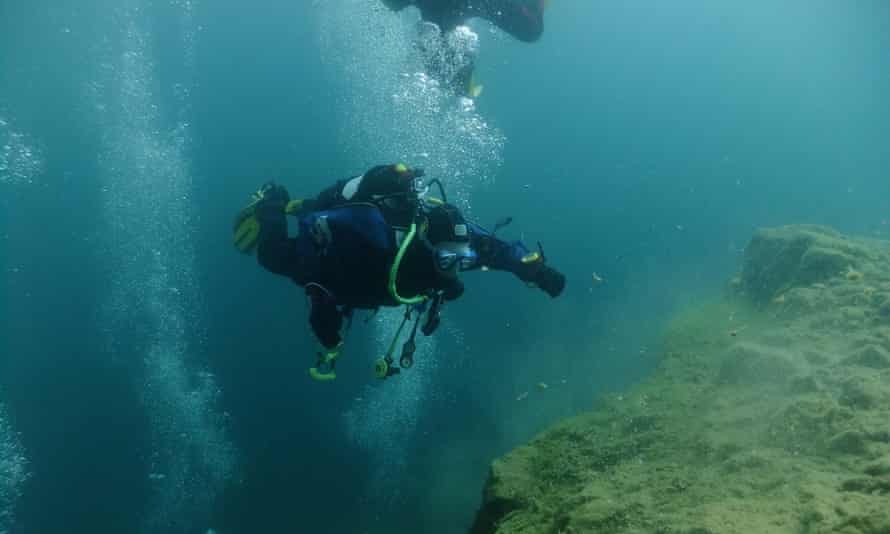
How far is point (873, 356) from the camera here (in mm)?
4273

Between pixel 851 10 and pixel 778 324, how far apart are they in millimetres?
41559

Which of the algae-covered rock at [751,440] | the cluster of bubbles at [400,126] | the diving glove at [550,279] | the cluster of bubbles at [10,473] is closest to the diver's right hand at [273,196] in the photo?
the diving glove at [550,279]

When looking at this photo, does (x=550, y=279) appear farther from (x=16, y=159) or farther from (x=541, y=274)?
(x=16, y=159)

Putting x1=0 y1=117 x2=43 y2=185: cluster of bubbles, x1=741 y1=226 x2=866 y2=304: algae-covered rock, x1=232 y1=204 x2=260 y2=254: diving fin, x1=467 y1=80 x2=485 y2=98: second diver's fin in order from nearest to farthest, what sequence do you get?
x1=232 y1=204 x2=260 y2=254: diving fin
x1=741 y1=226 x2=866 y2=304: algae-covered rock
x1=467 y1=80 x2=485 y2=98: second diver's fin
x1=0 y1=117 x2=43 y2=185: cluster of bubbles

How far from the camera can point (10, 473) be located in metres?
15.6

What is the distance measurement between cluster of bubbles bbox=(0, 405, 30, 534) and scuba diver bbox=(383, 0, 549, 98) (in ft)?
55.8

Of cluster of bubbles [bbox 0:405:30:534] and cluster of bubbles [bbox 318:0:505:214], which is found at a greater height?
cluster of bubbles [bbox 318:0:505:214]

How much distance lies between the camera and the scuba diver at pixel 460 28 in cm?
834

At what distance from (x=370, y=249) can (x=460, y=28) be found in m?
6.98

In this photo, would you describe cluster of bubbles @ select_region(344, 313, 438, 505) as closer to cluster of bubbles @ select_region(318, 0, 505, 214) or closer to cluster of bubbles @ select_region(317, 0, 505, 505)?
cluster of bubbles @ select_region(317, 0, 505, 505)

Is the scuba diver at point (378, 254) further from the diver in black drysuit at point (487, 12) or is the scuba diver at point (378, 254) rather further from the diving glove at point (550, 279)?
the diver in black drysuit at point (487, 12)

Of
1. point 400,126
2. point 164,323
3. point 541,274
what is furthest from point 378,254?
point 400,126

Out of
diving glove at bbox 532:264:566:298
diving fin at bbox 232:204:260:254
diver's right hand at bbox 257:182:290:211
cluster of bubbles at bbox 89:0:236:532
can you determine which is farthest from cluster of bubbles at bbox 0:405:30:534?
diving glove at bbox 532:264:566:298

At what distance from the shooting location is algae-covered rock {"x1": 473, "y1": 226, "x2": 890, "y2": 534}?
9.03 ft
